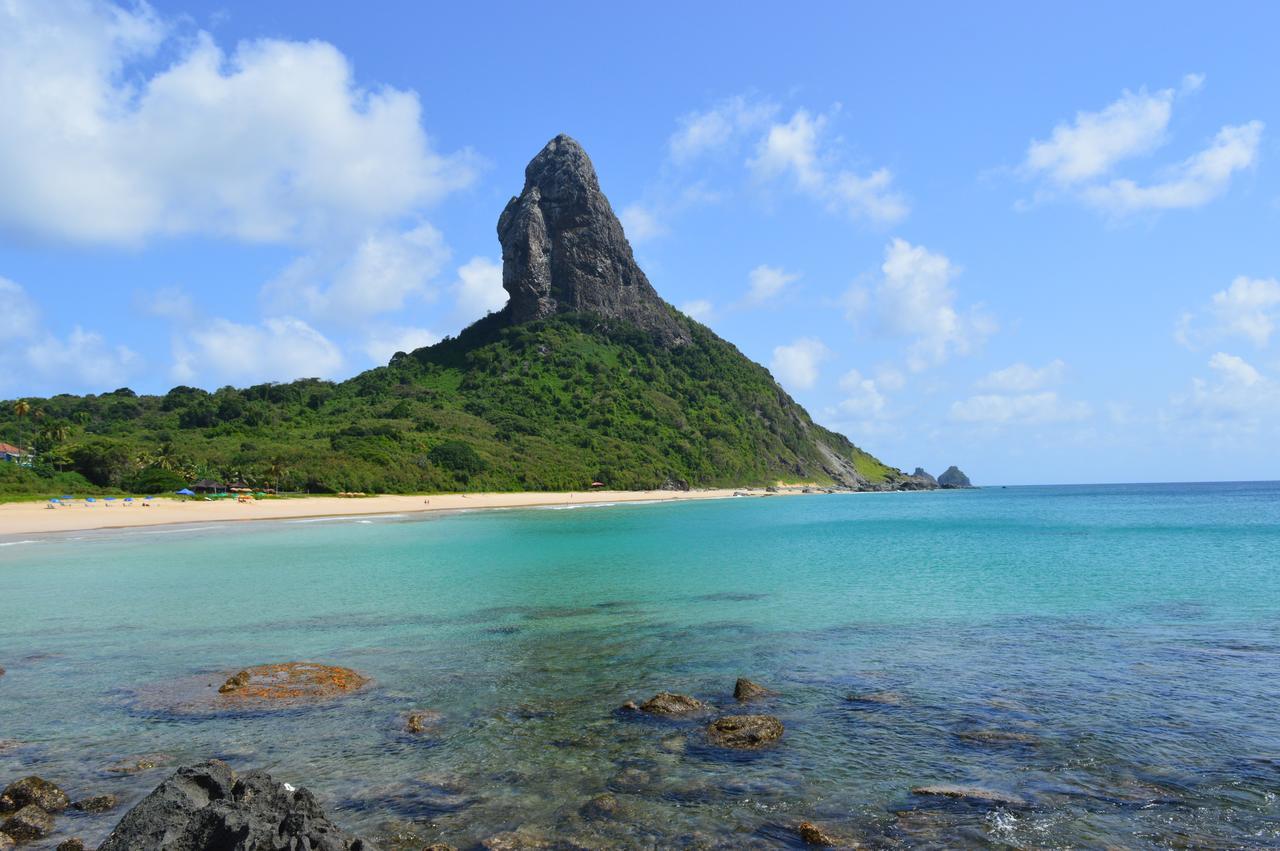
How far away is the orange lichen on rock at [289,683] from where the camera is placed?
536 inches

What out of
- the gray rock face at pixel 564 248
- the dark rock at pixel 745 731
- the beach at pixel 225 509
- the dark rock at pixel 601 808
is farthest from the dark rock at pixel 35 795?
the gray rock face at pixel 564 248

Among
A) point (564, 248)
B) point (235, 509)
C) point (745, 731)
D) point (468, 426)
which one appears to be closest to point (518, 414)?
point (468, 426)

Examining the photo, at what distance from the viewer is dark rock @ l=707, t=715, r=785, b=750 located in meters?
10.9

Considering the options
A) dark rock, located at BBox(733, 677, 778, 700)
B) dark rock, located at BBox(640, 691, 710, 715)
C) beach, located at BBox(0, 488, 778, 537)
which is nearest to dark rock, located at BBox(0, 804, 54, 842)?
dark rock, located at BBox(640, 691, 710, 715)

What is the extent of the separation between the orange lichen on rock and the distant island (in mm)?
73930

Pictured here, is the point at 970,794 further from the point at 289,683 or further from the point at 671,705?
the point at 289,683

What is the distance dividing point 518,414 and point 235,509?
7321 centimetres

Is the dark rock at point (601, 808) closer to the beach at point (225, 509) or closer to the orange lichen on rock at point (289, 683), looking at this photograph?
the orange lichen on rock at point (289, 683)

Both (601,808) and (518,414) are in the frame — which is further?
(518,414)

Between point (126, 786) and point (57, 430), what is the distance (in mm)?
109806

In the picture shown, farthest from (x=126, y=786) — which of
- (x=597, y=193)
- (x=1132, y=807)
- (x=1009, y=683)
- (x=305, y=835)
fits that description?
(x=597, y=193)

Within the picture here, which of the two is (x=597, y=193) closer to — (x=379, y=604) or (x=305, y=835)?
(x=379, y=604)

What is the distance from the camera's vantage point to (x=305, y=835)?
21.0ft

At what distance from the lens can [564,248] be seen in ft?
597
